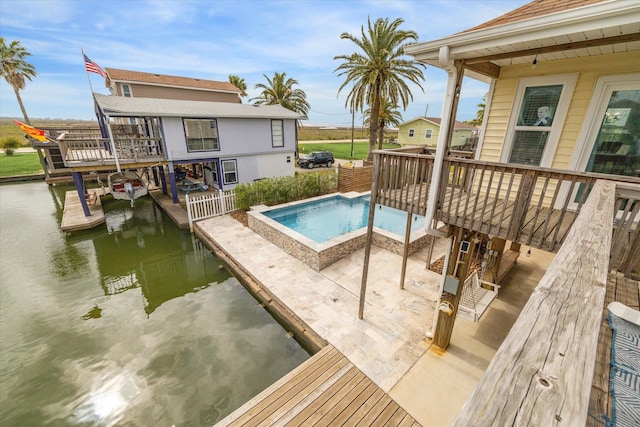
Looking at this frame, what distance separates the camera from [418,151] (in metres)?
7.00

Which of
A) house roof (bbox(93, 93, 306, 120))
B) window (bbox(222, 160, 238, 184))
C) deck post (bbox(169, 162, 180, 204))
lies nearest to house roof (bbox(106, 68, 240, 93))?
house roof (bbox(93, 93, 306, 120))

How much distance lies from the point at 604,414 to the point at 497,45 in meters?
3.98

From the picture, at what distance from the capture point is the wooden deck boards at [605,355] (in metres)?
1.43

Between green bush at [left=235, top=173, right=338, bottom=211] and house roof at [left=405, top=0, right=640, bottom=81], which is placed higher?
house roof at [left=405, top=0, right=640, bottom=81]

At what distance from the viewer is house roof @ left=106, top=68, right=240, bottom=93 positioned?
19.7m

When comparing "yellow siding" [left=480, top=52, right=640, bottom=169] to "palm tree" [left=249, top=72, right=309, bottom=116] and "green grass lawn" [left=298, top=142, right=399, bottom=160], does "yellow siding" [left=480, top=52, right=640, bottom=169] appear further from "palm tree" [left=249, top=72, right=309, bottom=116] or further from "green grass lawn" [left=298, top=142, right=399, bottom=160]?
"green grass lawn" [left=298, top=142, right=399, bottom=160]

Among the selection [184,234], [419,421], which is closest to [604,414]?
[419,421]

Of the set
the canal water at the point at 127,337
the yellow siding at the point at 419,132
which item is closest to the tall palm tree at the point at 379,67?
the canal water at the point at 127,337

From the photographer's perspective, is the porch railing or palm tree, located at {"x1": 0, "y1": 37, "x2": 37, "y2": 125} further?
palm tree, located at {"x1": 0, "y1": 37, "x2": 37, "y2": 125}

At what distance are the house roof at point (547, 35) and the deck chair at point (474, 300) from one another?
4037 mm

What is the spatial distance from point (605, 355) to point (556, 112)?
164 inches

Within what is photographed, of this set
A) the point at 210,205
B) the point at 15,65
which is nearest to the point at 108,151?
the point at 210,205

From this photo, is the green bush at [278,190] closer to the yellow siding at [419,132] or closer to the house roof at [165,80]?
the house roof at [165,80]

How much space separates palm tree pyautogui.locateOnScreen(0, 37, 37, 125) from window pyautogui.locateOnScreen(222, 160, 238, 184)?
29.2 m
